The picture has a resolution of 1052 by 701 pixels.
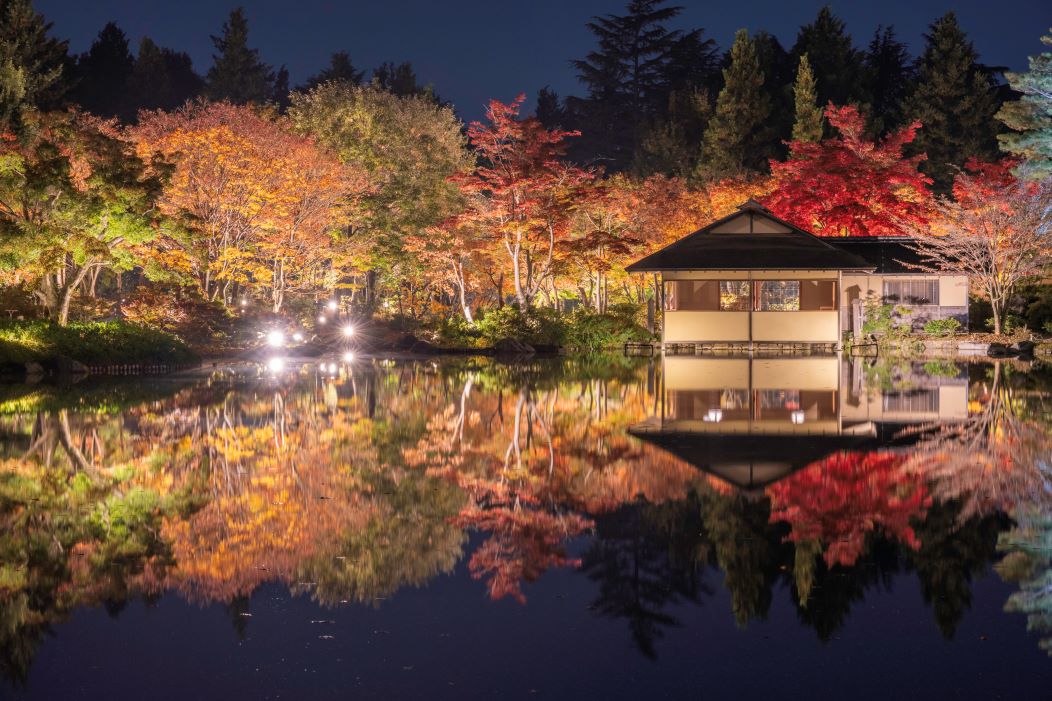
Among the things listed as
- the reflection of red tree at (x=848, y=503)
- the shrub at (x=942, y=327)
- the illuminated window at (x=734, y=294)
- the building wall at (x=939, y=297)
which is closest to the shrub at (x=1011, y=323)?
the building wall at (x=939, y=297)

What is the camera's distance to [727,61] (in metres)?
60.2

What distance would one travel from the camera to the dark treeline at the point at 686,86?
165ft

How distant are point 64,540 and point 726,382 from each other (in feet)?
49.1

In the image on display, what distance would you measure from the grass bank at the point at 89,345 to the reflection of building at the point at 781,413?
1198 cm

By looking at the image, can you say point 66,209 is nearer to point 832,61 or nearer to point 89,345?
point 89,345

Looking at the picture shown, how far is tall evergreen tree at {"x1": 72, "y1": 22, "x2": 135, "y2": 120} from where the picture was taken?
196 ft

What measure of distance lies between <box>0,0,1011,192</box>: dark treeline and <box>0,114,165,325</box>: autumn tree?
539 inches

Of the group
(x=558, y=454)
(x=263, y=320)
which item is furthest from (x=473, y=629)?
(x=263, y=320)

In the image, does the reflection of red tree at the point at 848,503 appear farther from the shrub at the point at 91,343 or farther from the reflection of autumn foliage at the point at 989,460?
the shrub at the point at 91,343

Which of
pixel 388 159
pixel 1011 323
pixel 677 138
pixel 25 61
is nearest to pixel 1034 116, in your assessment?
pixel 1011 323

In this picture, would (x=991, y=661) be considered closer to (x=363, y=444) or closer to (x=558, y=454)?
(x=558, y=454)

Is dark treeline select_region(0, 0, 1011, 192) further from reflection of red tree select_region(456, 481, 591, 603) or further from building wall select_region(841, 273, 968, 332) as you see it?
reflection of red tree select_region(456, 481, 591, 603)

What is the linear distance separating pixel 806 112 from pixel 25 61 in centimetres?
3441

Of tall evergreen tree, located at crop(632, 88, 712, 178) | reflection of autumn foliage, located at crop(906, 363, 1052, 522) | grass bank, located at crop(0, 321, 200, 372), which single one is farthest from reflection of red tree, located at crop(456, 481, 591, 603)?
tall evergreen tree, located at crop(632, 88, 712, 178)
